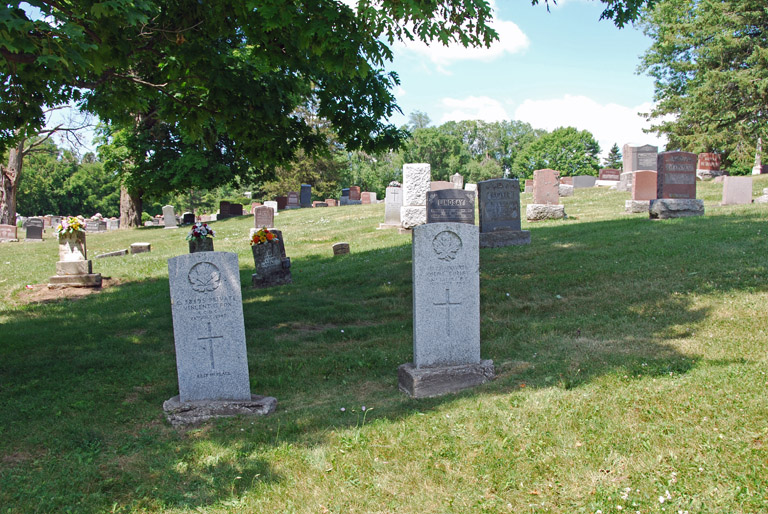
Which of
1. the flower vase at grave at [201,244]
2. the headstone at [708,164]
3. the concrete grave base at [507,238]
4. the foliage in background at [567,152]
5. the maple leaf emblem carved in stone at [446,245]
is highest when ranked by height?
the foliage in background at [567,152]

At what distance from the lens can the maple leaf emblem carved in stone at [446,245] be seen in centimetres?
608

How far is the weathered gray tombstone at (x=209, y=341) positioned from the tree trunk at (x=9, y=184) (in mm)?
29123

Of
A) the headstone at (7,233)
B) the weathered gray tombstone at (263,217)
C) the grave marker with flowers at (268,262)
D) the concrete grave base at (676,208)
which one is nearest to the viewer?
the grave marker with flowers at (268,262)

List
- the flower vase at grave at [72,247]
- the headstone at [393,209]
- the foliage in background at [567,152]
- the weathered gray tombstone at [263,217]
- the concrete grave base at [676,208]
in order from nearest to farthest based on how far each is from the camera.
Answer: the flower vase at grave at [72,247]
the concrete grave base at [676,208]
the headstone at [393,209]
the weathered gray tombstone at [263,217]
the foliage in background at [567,152]

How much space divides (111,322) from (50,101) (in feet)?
13.0

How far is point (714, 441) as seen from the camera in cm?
394

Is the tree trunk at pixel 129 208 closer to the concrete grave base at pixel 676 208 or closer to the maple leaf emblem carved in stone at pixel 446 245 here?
the concrete grave base at pixel 676 208

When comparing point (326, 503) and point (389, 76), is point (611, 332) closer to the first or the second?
point (326, 503)

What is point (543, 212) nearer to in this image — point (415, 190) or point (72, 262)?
point (415, 190)

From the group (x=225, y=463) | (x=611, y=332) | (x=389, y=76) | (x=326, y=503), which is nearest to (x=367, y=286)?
(x=389, y=76)

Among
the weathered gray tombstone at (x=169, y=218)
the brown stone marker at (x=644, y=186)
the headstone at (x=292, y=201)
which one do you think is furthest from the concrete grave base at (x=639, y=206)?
the headstone at (x=292, y=201)

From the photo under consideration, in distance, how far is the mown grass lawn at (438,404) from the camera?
12.5ft

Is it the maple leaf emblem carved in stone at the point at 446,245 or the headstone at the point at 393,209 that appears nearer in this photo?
the maple leaf emblem carved in stone at the point at 446,245

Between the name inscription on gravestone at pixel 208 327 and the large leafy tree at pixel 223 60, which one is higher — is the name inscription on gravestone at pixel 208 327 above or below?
below
